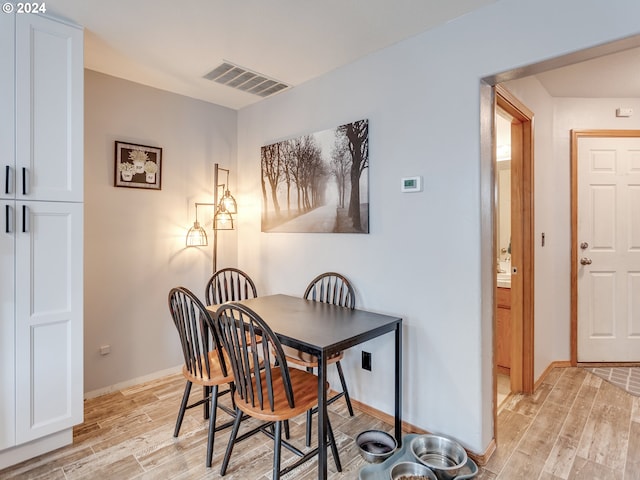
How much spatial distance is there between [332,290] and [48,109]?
2100 millimetres

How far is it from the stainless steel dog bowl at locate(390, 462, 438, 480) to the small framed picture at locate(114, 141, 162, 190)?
2671mm

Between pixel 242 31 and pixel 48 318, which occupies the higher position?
pixel 242 31

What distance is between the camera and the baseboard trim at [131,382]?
8.91ft

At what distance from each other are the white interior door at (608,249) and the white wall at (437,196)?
193 cm

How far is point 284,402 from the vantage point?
5.75 feet

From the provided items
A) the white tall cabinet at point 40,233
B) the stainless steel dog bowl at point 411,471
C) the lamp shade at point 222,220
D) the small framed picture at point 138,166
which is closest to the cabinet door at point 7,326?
the white tall cabinet at point 40,233

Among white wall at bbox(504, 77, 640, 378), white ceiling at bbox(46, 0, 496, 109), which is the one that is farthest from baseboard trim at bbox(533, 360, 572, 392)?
white ceiling at bbox(46, 0, 496, 109)

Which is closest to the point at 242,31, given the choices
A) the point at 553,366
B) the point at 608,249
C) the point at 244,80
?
the point at 244,80

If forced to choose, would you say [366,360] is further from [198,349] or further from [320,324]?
[198,349]

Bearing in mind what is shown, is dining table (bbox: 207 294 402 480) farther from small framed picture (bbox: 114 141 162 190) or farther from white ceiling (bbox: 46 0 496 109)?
white ceiling (bbox: 46 0 496 109)

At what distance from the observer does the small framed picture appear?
2809mm

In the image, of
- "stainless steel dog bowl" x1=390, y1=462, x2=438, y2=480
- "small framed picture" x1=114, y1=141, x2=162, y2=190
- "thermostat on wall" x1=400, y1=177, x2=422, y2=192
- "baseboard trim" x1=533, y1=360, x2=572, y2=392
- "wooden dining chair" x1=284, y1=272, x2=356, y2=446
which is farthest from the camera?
"baseboard trim" x1=533, y1=360, x2=572, y2=392

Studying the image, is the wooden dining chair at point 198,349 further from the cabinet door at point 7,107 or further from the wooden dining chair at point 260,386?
the cabinet door at point 7,107

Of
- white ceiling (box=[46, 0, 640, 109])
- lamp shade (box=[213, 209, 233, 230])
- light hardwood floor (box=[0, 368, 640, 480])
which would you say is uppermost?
white ceiling (box=[46, 0, 640, 109])
